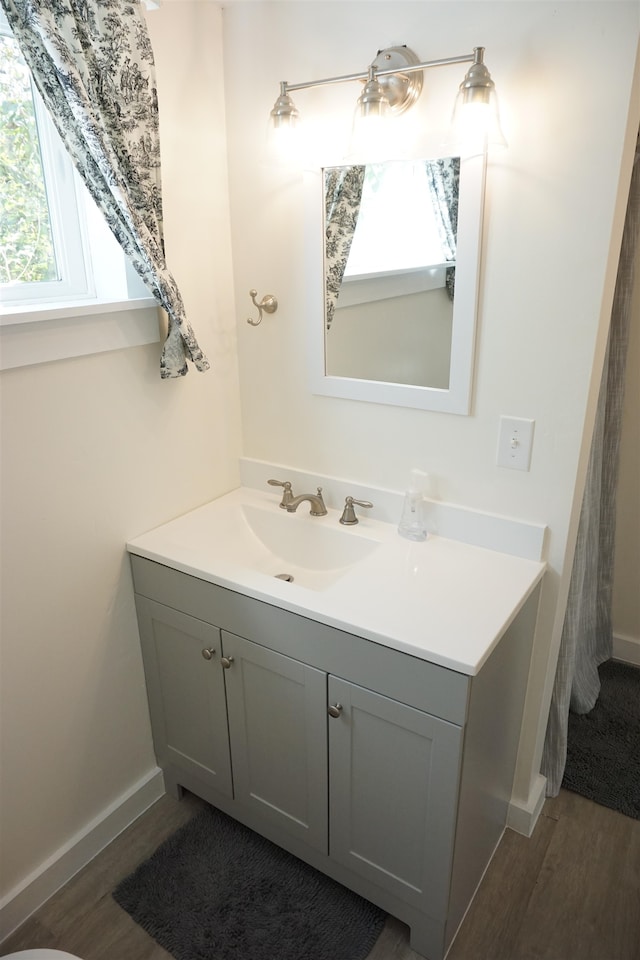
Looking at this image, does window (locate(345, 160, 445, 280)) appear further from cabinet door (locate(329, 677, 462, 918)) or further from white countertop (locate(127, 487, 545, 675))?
cabinet door (locate(329, 677, 462, 918))

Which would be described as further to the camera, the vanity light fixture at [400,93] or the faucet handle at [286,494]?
the faucet handle at [286,494]

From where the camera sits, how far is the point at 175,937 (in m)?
1.62

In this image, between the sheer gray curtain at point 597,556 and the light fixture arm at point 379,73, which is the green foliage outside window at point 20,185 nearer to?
the light fixture arm at point 379,73

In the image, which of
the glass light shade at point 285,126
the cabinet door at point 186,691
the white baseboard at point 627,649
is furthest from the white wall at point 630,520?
the cabinet door at point 186,691

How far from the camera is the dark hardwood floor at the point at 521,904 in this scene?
1593 millimetres

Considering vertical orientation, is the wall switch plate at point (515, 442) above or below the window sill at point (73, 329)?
below

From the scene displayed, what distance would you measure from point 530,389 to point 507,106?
606mm

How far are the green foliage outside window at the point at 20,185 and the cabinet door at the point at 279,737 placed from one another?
1018 mm

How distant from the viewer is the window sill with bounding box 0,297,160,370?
1387mm

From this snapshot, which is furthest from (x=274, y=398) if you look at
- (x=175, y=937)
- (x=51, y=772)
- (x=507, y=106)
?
(x=175, y=937)

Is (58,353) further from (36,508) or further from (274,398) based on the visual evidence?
(274,398)

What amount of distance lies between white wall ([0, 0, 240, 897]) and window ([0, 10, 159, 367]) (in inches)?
3.0

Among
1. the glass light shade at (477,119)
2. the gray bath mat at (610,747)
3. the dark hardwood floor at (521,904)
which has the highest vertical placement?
the glass light shade at (477,119)

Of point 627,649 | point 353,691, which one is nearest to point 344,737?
point 353,691
